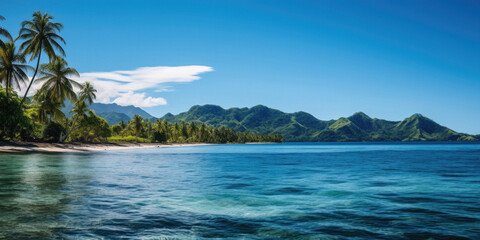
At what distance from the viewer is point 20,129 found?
198 ft

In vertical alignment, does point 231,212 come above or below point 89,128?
below

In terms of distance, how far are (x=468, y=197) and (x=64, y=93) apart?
72.0 m

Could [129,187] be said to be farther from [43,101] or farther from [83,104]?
[83,104]

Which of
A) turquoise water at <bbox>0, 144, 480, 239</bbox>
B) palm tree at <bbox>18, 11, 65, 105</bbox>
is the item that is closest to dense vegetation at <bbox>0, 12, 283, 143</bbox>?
palm tree at <bbox>18, 11, 65, 105</bbox>

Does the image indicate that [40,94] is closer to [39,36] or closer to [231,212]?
[39,36]

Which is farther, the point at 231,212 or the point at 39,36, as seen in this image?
the point at 39,36

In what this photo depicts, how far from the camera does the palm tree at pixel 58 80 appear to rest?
210ft

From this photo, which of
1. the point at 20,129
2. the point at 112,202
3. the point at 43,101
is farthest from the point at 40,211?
the point at 43,101

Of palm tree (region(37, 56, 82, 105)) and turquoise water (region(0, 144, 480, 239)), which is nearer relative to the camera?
turquoise water (region(0, 144, 480, 239))

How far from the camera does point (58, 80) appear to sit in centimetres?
6506

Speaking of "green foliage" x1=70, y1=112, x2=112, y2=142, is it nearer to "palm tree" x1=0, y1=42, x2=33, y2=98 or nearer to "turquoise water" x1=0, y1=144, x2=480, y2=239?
"palm tree" x1=0, y1=42, x2=33, y2=98

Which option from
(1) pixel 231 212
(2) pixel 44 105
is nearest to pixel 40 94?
(2) pixel 44 105

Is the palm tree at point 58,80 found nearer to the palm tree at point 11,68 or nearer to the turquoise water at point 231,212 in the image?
the palm tree at point 11,68

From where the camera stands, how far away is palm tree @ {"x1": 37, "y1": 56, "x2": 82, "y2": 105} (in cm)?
6397
